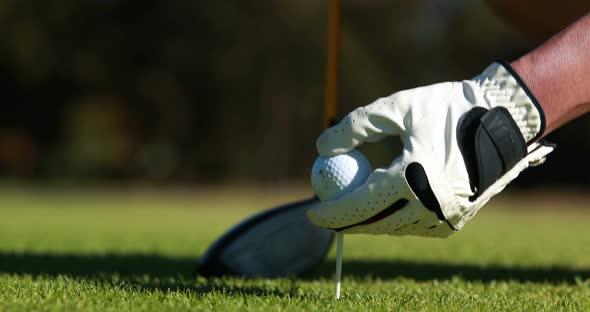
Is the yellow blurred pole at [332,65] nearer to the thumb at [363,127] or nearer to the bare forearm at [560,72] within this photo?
the thumb at [363,127]

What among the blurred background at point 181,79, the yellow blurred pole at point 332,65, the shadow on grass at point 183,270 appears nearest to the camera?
the shadow on grass at point 183,270

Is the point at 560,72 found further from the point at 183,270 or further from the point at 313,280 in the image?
the point at 183,270

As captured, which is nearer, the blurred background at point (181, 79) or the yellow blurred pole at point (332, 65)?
the yellow blurred pole at point (332, 65)

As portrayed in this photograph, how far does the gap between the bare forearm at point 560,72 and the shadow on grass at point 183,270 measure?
4.16 feet

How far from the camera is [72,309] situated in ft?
6.86

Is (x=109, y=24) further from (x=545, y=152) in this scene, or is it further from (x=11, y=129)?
(x=545, y=152)

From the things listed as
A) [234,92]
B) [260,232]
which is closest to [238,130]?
[234,92]

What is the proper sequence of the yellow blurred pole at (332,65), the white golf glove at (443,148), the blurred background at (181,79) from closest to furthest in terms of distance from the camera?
the white golf glove at (443,148)
the yellow blurred pole at (332,65)
the blurred background at (181,79)

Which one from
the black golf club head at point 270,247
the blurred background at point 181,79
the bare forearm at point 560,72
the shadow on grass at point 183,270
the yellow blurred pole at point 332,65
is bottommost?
the blurred background at point 181,79

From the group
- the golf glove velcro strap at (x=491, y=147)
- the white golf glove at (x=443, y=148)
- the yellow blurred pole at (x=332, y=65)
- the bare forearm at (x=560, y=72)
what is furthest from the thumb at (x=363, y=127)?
the yellow blurred pole at (x=332, y=65)

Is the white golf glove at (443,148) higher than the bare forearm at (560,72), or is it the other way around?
the bare forearm at (560,72)

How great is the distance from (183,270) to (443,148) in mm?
2076

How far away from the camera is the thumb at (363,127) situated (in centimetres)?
195

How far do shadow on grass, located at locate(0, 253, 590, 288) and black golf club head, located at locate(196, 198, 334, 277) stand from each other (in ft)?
0.34
